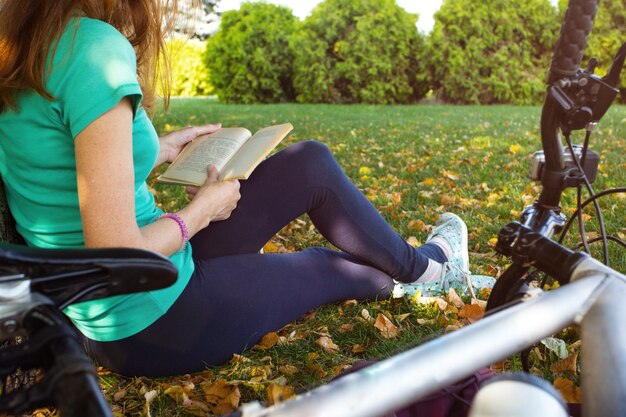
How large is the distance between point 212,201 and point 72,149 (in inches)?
16.3

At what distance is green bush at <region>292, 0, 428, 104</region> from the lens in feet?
41.1

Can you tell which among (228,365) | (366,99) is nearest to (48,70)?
(228,365)

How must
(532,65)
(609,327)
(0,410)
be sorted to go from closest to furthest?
(0,410) → (609,327) → (532,65)

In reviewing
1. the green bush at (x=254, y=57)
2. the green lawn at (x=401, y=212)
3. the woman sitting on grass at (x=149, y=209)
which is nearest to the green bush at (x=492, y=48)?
the green bush at (x=254, y=57)

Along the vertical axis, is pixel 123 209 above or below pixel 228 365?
above

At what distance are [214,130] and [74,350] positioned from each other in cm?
157

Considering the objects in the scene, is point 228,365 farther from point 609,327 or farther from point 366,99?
point 366,99

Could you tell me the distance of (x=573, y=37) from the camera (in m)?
0.91

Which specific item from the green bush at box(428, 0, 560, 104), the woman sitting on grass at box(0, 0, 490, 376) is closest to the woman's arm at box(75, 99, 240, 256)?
the woman sitting on grass at box(0, 0, 490, 376)

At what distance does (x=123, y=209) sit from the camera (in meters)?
1.18

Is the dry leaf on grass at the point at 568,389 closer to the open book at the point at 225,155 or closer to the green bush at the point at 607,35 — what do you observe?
the open book at the point at 225,155

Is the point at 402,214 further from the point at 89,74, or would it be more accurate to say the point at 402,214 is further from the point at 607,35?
the point at 607,35

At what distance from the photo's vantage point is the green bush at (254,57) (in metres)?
13.8

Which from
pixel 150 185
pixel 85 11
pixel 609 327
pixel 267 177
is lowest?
pixel 150 185
